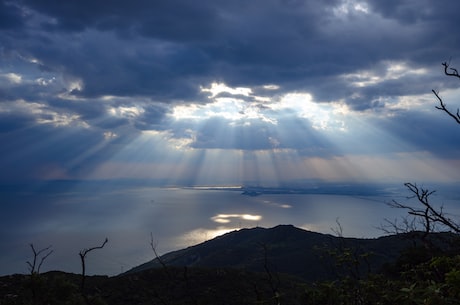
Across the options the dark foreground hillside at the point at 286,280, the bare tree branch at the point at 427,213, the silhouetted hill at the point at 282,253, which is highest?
the bare tree branch at the point at 427,213

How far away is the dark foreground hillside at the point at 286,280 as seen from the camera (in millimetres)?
5829

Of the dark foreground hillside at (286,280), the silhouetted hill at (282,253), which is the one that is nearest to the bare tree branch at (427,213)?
the dark foreground hillside at (286,280)

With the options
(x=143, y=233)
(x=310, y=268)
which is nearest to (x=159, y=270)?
(x=310, y=268)

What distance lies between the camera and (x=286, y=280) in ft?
112

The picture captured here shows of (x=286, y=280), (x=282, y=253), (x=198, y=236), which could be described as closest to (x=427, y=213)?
(x=286, y=280)

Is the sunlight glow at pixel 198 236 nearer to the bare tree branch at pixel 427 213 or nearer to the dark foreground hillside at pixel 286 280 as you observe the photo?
the dark foreground hillside at pixel 286 280

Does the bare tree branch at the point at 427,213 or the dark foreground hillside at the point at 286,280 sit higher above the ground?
the bare tree branch at the point at 427,213

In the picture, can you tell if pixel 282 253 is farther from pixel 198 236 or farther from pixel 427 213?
pixel 198 236

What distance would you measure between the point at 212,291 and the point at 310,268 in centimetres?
4450

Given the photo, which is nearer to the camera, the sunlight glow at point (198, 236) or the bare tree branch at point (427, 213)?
the bare tree branch at point (427, 213)

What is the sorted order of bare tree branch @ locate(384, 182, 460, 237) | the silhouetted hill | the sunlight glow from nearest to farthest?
bare tree branch @ locate(384, 182, 460, 237)
the silhouetted hill
the sunlight glow

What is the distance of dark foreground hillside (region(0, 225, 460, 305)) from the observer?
583cm

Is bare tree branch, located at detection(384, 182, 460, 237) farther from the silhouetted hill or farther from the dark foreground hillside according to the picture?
the silhouetted hill

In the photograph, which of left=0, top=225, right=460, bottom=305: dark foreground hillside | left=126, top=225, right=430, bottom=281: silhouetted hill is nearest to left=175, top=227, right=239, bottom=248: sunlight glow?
left=126, top=225, right=430, bottom=281: silhouetted hill
